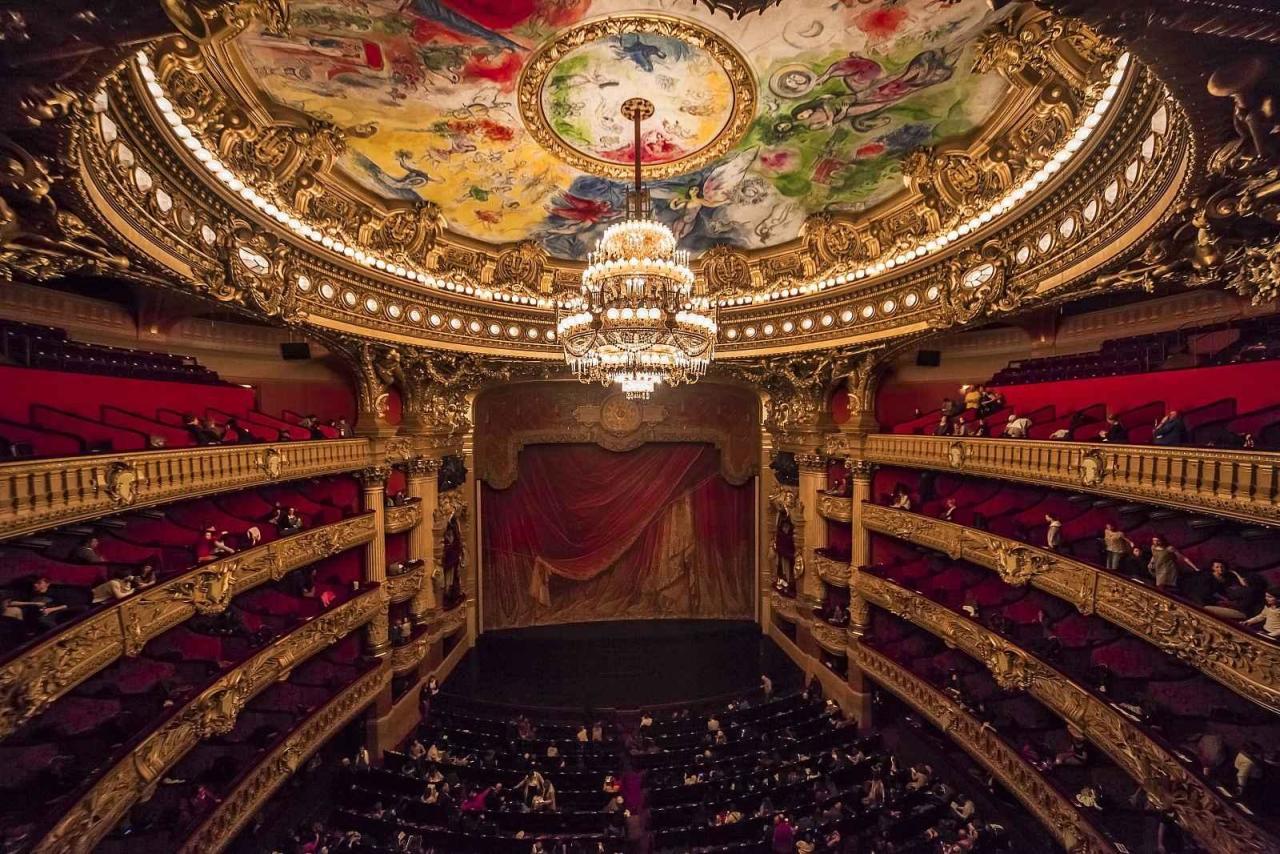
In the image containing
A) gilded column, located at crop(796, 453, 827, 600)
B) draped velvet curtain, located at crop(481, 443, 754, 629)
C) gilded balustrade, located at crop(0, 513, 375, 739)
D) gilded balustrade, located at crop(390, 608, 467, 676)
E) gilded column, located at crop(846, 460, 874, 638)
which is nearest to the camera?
gilded balustrade, located at crop(0, 513, 375, 739)

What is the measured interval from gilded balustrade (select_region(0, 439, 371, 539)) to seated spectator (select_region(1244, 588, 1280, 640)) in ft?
36.0

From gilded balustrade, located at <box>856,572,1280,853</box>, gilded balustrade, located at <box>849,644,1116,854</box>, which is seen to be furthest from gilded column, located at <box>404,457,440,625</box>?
gilded balustrade, located at <box>856,572,1280,853</box>

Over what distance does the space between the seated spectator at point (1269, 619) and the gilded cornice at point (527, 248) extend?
12.6ft

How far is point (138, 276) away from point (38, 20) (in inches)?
165

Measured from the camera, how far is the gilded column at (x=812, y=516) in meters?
13.1

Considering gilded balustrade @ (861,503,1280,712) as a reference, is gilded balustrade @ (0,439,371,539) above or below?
above

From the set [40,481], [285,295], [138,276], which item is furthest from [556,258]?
[40,481]

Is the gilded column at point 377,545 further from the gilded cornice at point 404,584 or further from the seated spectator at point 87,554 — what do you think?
the seated spectator at point 87,554

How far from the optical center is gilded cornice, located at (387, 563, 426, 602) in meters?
11.0

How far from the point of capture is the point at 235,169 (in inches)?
283

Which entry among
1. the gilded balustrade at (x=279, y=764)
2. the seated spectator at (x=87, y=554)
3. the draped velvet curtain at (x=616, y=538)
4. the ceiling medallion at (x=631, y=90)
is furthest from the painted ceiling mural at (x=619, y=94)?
the gilded balustrade at (x=279, y=764)

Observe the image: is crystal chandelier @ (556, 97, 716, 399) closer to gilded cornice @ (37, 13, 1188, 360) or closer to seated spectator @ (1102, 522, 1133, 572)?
gilded cornice @ (37, 13, 1188, 360)

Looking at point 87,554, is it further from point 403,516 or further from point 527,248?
point 527,248

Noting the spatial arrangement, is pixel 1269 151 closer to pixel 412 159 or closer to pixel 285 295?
pixel 412 159
